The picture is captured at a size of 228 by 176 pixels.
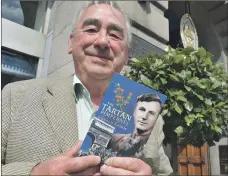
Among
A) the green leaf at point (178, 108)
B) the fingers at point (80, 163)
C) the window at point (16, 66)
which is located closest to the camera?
the fingers at point (80, 163)

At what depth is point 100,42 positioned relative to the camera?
1069mm

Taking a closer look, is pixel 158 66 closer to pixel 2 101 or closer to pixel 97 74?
pixel 97 74

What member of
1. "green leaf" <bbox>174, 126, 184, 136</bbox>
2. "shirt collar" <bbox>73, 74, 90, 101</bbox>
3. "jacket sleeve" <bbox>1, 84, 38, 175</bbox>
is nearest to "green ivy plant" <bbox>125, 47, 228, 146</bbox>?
"green leaf" <bbox>174, 126, 184, 136</bbox>

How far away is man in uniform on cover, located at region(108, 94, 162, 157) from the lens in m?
0.71

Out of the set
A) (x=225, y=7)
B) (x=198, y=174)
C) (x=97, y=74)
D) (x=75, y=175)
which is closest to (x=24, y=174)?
(x=75, y=175)

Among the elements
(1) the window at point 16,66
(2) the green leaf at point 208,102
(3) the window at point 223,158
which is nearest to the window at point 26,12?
(1) the window at point 16,66

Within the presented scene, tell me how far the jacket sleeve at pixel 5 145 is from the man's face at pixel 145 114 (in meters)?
0.35

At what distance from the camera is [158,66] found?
7.73 feet

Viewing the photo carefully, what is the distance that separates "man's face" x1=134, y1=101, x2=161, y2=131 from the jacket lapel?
0.30m

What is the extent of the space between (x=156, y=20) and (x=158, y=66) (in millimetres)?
2005

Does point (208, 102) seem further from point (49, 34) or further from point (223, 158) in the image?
point (223, 158)

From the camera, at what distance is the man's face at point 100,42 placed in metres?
1.07

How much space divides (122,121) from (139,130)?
0.20 feet

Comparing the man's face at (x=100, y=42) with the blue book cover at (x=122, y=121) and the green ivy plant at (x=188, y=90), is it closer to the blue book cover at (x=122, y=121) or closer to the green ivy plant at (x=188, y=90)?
the blue book cover at (x=122, y=121)
